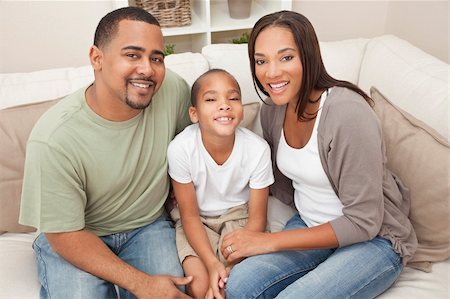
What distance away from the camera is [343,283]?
1197mm

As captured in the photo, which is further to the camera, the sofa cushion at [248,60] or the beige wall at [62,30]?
the beige wall at [62,30]

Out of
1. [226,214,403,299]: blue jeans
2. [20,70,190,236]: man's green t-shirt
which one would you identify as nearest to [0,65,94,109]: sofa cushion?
[20,70,190,236]: man's green t-shirt

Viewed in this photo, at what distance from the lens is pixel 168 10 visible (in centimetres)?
203

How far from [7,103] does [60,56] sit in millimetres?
695

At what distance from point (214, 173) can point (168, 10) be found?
946 millimetres

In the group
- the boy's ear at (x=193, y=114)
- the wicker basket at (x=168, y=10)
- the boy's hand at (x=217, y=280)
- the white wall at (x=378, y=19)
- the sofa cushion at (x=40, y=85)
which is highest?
the wicker basket at (x=168, y=10)

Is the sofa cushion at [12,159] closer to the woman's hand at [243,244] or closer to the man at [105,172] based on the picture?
the man at [105,172]

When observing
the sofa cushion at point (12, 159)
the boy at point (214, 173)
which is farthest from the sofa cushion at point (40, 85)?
the boy at point (214, 173)

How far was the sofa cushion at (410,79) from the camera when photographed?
1493mm

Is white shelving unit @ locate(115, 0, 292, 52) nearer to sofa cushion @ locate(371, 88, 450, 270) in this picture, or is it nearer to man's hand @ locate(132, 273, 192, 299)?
sofa cushion @ locate(371, 88, 450, 270)

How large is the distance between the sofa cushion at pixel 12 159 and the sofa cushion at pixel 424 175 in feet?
3.95

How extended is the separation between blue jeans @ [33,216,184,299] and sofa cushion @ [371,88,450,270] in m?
0.76

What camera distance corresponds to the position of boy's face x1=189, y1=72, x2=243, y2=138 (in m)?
1.38

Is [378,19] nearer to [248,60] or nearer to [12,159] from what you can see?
[248,60]
